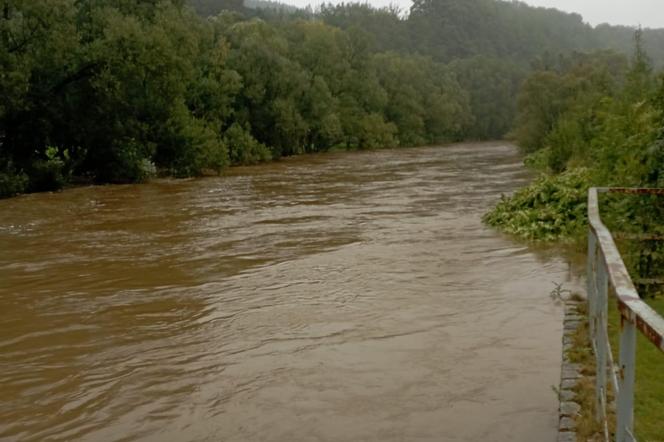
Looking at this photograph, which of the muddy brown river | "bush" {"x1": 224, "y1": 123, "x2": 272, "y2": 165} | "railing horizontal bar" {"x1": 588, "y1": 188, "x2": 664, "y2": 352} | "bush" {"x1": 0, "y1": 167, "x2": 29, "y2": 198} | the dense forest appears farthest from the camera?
"bush" {"x1": 224, "y1": 123, "x2": 272, "y2": 165}

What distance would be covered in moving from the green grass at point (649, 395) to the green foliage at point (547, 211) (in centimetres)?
792

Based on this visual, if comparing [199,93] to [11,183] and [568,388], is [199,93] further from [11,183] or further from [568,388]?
[568,388]

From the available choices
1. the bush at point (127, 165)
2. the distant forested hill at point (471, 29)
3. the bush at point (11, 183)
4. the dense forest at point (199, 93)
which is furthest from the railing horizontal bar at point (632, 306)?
the distant forested hill at point (471, 29)

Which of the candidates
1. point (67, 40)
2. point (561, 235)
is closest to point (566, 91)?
point (67, 40)

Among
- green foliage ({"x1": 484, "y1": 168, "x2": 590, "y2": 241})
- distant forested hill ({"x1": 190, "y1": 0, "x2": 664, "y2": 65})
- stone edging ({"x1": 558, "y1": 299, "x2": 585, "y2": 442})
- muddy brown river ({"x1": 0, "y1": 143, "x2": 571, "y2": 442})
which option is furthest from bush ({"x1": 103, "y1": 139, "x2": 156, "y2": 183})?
distant forested hill ({"x1": 190, "y1": 0, "x2": 664, "y2": 65})

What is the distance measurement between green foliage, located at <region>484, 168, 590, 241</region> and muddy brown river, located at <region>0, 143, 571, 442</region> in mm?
667

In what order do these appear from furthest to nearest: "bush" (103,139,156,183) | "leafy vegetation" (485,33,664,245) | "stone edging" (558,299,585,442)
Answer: "bush" (103,139,156,183) < "leafy vegetation" (485,33,664,245) < "stone edging" (558,299,585,442)

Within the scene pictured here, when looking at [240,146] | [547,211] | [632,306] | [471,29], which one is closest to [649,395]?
[632,306]

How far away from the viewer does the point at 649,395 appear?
5551 millimetres

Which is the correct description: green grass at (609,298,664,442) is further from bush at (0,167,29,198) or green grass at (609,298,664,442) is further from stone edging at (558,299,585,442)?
bush at (0,167,29,198)

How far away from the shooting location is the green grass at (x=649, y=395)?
16.3 ft

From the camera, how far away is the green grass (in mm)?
4953

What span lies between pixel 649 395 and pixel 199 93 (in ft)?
130

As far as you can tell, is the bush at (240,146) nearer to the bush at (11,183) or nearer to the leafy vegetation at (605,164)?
the bush at (11,183)
